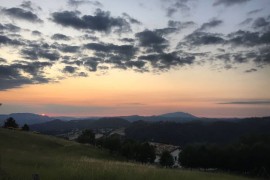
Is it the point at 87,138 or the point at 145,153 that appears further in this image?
the point at 87,138

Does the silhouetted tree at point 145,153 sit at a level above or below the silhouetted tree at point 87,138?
below

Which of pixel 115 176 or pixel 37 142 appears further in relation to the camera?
pixel 37 142

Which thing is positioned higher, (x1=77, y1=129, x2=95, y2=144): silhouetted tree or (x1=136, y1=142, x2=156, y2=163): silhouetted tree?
(x1=77, y1=129, x2=95, y2=144): silhouetted tree

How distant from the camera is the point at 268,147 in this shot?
10525 centimetres

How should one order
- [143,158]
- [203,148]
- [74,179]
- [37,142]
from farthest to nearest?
1. [203,148]
2. [143,158]
3. [37,142]
4. [74,179]

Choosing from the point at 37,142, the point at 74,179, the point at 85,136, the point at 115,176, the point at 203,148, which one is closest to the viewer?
Answer: the point at 74,179

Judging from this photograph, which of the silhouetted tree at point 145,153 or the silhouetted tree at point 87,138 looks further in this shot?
the silhouetted tree at point 87,138

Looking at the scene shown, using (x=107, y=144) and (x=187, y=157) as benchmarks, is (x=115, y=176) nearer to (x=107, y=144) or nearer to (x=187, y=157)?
(x=107, y=144)

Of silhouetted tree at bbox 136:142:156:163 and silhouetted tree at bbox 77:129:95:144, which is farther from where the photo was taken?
silhouetted tree at bbox 77:129:95:144

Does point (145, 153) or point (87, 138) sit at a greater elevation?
point (87, 138)

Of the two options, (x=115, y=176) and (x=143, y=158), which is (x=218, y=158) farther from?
(x=115, y=176)

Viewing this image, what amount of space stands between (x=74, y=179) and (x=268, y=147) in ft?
317

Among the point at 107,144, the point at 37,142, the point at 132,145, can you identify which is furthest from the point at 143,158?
the point at 37,142

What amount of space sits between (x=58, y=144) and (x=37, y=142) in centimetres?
564
